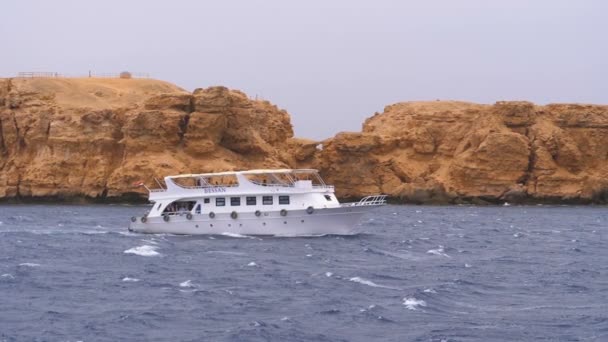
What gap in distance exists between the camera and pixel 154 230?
56.7 m

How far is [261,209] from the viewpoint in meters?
54.1

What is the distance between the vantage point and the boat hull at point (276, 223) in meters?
53.8

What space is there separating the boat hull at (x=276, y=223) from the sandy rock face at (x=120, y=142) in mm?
40145

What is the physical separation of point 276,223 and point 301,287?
63.1ft

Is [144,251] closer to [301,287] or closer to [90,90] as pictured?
[301,287]

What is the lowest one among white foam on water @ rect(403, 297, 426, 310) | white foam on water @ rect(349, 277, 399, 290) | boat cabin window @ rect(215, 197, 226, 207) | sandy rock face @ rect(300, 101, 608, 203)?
white foam on water @ rect(403, 297, 426, 310)

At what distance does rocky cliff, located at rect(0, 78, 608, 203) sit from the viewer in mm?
99312

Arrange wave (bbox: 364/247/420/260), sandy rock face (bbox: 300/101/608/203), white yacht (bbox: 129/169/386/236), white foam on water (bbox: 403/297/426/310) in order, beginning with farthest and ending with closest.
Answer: sandy rock face (bbox: 300/101/608/203)
white yacht (bbox: 129/169/386/236)
wave (bbox: 364/247/420/260)
white foam on water (bbox: 403/297/426/310)

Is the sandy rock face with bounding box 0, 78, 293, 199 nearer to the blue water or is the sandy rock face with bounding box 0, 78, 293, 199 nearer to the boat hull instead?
the blue water

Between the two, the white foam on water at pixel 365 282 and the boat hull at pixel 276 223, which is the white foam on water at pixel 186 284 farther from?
the boat hull at pixel 276 223

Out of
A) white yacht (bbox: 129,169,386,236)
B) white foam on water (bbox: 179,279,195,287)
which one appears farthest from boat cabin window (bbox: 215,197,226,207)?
white foam on water (bbox: 179,279,195,287)

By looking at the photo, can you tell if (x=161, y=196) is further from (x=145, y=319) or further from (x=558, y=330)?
(x=558, y=330)

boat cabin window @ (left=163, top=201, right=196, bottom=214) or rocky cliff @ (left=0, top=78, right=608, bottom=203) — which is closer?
boat cabin window @ (left=163, top=201, right=196, bottom=214)

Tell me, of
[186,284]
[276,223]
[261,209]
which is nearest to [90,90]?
[261,209]
